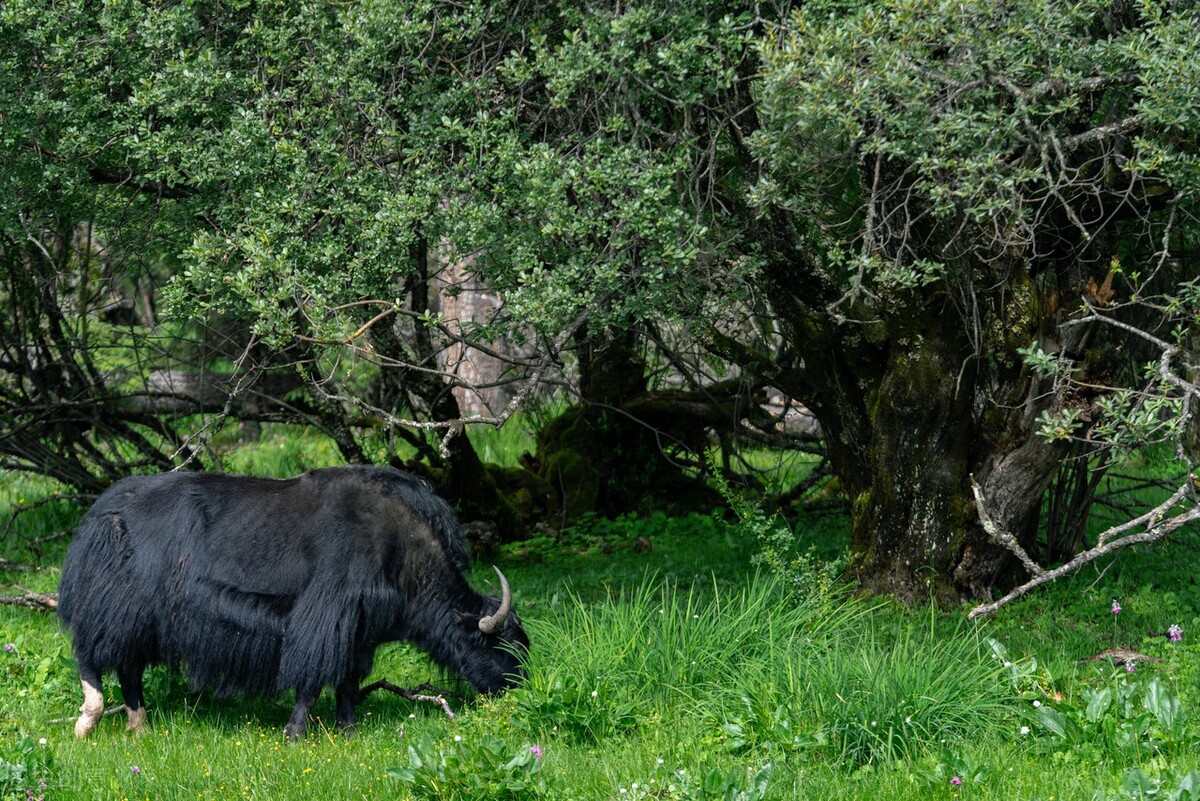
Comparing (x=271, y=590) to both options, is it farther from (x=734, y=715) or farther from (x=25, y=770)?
(x=734, y=715)

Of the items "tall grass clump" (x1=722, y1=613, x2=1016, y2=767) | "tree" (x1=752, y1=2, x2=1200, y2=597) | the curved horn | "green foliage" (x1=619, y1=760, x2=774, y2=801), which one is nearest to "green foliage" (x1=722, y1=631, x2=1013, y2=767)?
"tall grass clump" (x1=722, y1=613, x2=1016, y2=767)

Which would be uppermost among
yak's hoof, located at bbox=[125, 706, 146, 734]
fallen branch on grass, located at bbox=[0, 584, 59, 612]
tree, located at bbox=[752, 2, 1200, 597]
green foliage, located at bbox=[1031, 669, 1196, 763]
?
tree, located at bbox=[752, 2, 1200, 597]

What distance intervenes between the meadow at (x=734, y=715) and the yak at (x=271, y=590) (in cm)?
31

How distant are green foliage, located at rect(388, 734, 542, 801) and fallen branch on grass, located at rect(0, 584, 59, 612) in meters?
4.52

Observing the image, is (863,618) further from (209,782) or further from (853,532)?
(209,782)

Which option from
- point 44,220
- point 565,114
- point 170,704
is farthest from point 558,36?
point 170,704

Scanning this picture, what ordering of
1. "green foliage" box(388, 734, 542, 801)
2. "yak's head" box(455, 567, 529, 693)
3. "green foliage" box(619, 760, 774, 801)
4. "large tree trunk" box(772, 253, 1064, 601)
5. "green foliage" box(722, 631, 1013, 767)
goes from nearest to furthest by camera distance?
"green foliage" box(619, 760, 774, 801), "green foliage" box(388, 734, 542, 801), "green foliage" box(722, 631, 1013, 767), "yak's head" box(455, 567, 529, 693), "large tree trunk" box(772, 253, 1064, 601)

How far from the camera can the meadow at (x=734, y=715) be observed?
18.8 ft

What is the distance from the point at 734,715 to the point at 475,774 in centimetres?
148

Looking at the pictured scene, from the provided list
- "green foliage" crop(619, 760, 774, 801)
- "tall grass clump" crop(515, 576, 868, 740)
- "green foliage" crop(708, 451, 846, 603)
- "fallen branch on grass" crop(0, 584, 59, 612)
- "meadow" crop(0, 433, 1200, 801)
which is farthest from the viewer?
"fallen branch on grass" crop(0, 584, 59, 612)

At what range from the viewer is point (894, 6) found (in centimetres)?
613

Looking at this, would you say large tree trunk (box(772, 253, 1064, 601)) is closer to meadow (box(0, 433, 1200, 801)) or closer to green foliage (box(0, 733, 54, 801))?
meadow (box(0, 433, 1200, 801))

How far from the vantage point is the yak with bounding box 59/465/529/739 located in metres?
7.26

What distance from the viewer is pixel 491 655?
24.8 ft
